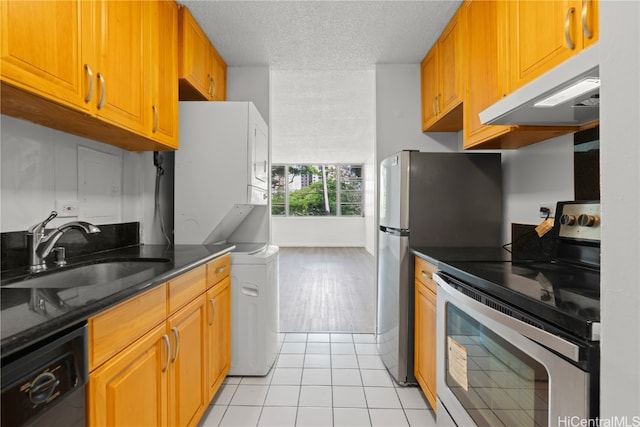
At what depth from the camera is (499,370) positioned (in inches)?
42.1

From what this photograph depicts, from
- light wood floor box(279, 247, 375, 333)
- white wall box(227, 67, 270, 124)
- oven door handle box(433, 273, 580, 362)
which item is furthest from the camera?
light wood floor box(279, 247, 375, 333)

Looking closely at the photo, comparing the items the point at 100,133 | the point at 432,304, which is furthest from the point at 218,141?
the point at 432,304

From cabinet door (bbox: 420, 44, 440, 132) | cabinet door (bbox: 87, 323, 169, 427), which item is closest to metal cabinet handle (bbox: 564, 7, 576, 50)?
cabinet door (bbox: 420, 44, 440, 132)

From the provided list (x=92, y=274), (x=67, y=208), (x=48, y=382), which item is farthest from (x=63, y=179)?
(x=48, y=382)

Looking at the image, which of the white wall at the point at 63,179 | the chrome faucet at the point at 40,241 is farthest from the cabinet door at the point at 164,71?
the chrome faucet at the point at 40,241

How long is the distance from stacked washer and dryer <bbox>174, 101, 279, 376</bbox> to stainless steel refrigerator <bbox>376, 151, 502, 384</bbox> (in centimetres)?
89

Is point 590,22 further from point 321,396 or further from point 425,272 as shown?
point 321,396

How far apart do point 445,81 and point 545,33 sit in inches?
42.2

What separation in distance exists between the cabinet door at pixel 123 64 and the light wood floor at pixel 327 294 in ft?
7.52

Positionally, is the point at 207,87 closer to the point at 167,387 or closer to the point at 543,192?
the point at 167,387

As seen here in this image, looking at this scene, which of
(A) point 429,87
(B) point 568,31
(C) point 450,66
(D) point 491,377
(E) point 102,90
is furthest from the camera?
(A) point 429,87

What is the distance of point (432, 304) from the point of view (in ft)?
5.83

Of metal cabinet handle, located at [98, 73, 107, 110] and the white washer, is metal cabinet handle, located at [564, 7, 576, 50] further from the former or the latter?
the white washer

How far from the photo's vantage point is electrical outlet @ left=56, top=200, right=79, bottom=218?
158 cm
